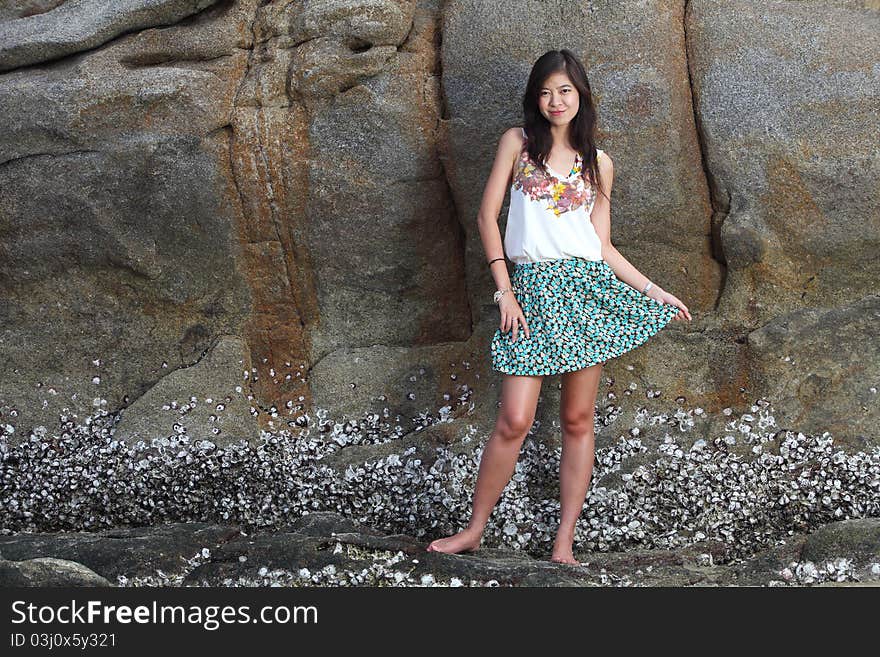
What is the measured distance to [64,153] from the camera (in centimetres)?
438

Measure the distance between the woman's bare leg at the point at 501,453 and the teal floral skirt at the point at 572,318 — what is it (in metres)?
0.07

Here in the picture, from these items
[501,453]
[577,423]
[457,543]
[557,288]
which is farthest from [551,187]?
[457,543]

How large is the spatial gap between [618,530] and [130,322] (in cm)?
219

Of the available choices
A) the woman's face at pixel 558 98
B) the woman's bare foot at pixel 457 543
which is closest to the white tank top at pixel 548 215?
the woman's face at pixel 558 98

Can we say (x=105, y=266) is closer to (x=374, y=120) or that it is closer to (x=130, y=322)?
(x=130, y=322)

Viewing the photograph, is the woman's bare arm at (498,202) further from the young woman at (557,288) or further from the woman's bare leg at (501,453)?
the woman's bare leg at (501,453)

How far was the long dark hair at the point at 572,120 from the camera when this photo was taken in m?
3.72

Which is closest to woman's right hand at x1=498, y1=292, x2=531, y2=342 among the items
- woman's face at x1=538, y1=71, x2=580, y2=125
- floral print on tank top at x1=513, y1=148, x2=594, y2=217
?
floral print on tank top at x1=513, y1=148, x2=594, y2=217

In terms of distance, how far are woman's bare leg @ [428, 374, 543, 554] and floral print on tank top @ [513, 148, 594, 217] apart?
616mm

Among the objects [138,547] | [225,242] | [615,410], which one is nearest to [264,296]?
[225,242]

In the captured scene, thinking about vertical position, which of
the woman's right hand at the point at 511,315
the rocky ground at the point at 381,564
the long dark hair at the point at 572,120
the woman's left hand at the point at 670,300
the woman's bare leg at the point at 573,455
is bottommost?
the rocky ground at the point at 381,564

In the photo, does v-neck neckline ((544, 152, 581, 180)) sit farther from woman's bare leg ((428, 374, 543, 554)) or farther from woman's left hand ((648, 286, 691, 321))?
woman's bare leg ((428, 374, 543, 554))

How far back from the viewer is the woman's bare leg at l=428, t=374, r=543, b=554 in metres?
3.71

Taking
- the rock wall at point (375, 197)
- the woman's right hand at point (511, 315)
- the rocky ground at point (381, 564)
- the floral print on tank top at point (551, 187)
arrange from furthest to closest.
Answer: the rock wall at point (375, 197)
the floral print on tank top at point (551, 187)
the woman's right hand at point (511, 315)
the rocky ground at point (381, 564)
